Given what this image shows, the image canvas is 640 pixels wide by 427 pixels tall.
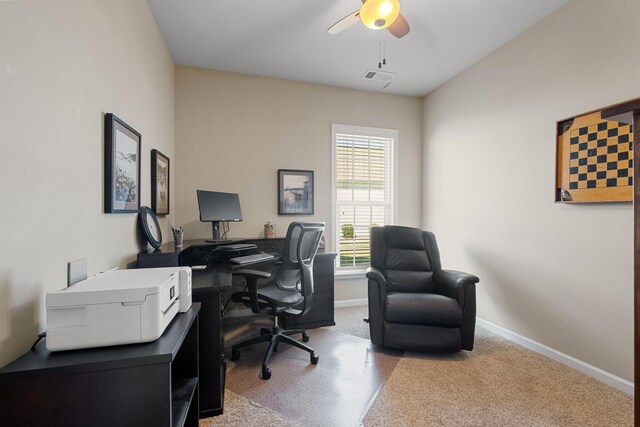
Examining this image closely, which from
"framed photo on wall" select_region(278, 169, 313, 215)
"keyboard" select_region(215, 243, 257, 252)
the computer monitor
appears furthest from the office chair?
"framed photo on wall" select_region(278, 169, 313, 215)

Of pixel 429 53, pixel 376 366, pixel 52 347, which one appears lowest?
pixel 376 366

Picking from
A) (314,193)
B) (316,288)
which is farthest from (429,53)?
(316,288)

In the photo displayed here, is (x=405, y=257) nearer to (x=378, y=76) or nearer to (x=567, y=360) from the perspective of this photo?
(x=567, y=360)

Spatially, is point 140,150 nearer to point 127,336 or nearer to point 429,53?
point 127,336

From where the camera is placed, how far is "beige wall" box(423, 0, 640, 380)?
2.03 metres

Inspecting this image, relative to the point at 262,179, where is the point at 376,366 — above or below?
below

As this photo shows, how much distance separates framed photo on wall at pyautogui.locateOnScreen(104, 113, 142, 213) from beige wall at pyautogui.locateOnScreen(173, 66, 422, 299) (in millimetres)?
1318

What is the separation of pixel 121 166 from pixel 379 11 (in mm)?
1782

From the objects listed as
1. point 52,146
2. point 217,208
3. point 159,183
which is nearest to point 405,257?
point 217,208

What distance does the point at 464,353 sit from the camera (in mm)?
2541

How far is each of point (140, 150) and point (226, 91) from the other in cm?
168

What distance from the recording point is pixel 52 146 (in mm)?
1112

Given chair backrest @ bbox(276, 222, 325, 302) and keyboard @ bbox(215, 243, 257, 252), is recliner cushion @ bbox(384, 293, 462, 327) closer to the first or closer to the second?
chair backrest @ bbox(276, 222, 325, 302)

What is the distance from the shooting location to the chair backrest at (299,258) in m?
2.32
